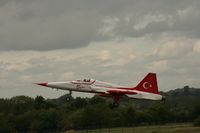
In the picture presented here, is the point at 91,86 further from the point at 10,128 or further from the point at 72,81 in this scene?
the point at 10,128

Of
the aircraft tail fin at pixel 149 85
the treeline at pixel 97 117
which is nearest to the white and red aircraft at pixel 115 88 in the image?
the aircraft tail fin at pixel 149 85

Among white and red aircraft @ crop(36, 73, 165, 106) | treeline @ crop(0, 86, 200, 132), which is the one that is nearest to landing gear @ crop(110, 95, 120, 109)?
white and red aircraft @ crop(36, 73, 165, 106)

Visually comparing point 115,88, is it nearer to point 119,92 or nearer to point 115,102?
point 119,92

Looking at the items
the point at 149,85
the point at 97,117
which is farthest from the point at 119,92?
the point at 97,117

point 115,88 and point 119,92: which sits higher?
point 115,88

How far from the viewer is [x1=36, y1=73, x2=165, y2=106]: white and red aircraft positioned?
3644 inches

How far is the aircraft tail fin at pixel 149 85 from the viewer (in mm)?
95300

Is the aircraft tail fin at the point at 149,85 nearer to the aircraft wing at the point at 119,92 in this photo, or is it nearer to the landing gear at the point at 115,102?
the aircraft wing at the point at 119,92

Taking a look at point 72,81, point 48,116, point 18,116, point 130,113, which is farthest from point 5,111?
point 72,81

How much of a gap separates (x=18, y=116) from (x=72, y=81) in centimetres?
7363

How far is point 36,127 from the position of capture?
496 ft

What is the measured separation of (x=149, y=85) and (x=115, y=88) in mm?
5090

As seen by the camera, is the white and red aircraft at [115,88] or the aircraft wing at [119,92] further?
the aircraft wing at [119,92]

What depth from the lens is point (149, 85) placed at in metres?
95.6
